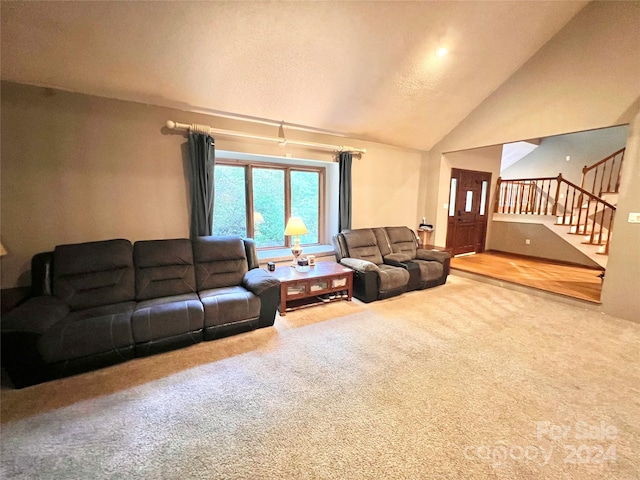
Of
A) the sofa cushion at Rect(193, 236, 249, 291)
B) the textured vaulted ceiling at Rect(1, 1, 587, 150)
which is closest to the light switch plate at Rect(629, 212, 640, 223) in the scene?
the textured vaulted ceiling at Rect(1, 1, 587, 150)

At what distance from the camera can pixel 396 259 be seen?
429 centimetres

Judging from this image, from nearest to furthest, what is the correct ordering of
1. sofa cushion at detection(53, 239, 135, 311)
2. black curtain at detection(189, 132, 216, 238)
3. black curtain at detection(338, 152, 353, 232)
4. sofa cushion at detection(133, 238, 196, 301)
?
sofa cushion at detection(53, 239, 135, 311) → sofa cushion at detection(133, 238, 196, 301) → black curtain at detection(189, 132, 216, 238) → black curtain at detection(338, 152, 353, 232)

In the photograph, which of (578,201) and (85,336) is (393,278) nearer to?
(85,336)

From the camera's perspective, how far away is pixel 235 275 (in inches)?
125

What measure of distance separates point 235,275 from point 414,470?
8.11 feet

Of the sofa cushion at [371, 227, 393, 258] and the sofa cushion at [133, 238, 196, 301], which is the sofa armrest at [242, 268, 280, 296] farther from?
the sofa cushion at [371, 227, 393, 258]

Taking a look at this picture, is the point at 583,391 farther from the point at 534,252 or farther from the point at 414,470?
the point at 534,252

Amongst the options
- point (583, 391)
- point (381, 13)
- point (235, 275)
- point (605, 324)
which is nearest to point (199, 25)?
point (381, 13)

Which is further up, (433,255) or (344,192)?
(344,192)

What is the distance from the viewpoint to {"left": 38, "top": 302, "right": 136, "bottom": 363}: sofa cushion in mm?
1972

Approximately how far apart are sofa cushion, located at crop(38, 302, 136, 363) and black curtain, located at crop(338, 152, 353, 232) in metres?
3.14

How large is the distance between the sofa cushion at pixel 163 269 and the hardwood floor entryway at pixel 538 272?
470 cm

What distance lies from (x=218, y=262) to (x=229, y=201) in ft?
3.71

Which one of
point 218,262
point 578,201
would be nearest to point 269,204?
point 218,262
